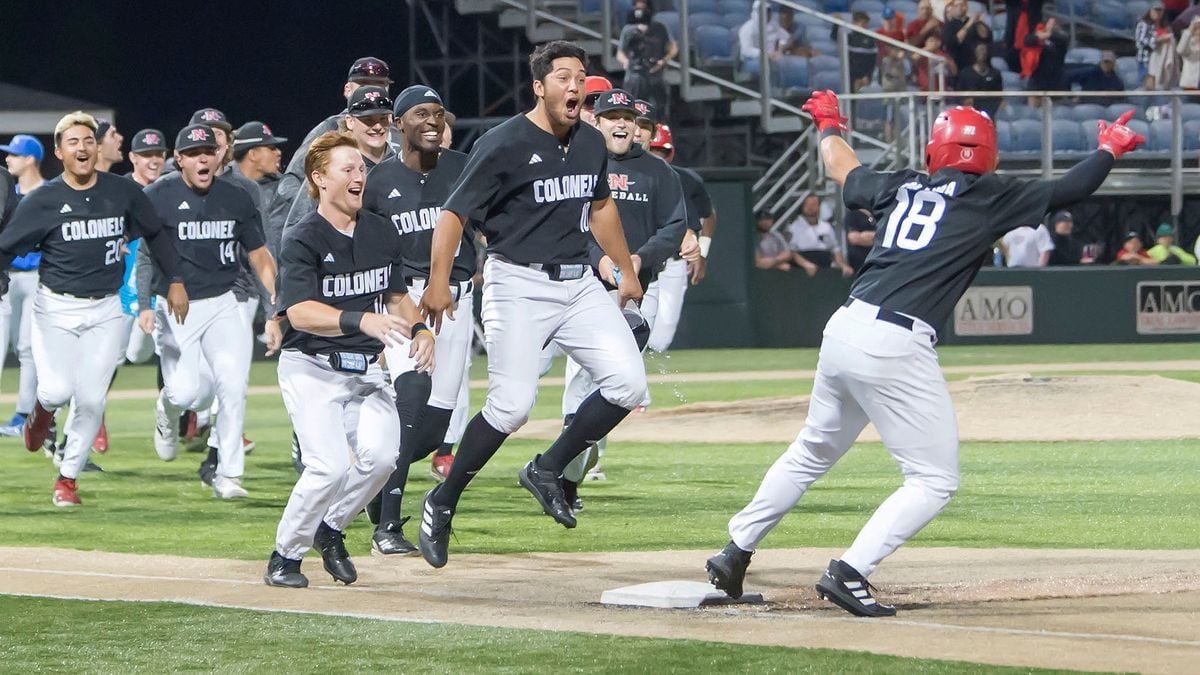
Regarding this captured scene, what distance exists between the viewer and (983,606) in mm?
6523

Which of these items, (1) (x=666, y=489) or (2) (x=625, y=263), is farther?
(1) (x=666, y=489)

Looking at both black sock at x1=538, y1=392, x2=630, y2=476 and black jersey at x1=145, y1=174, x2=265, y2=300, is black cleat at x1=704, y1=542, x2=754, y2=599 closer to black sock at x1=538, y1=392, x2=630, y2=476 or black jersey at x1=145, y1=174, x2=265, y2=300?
black sock at x1=538, y1=392, x2=630, y2=476

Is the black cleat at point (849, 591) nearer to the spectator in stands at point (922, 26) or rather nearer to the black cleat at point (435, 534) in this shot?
the black cleat at point (435, 534)

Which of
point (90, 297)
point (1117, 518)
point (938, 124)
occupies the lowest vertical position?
point (1117, 518)

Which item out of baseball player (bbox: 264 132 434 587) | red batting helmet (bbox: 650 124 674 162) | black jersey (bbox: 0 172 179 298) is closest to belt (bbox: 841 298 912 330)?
baseball player (bbox: 264 132 434 587)

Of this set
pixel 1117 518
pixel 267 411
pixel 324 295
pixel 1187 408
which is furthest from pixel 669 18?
pixel 324 295

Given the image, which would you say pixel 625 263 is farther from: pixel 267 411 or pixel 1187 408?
pixel 267 411

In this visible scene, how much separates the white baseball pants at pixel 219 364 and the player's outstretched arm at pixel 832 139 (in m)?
4.40

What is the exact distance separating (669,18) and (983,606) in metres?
18.1

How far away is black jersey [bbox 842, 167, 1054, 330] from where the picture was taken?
6207mm

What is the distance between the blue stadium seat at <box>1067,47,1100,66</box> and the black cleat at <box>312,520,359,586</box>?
1915 centimetres

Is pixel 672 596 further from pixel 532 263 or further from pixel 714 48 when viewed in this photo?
pixel 714 48

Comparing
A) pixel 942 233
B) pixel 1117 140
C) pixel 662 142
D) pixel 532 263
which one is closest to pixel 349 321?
pixel 532 263

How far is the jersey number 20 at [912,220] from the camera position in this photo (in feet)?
20.4
